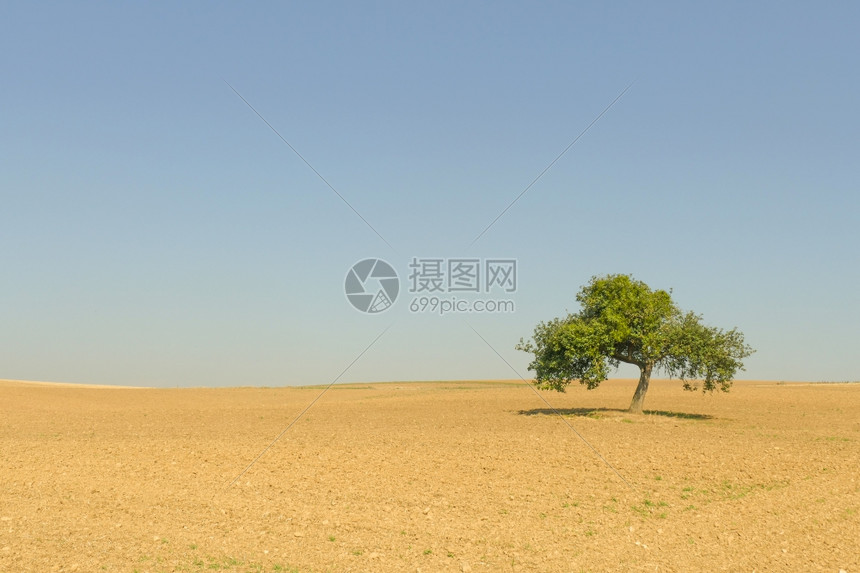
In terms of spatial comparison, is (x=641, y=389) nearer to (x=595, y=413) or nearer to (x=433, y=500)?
(x=595, y=413)

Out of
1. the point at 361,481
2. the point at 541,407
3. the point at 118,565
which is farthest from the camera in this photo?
the point at 541,407

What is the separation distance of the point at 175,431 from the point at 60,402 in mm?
32226

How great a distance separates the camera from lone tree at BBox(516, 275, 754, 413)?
123 ft

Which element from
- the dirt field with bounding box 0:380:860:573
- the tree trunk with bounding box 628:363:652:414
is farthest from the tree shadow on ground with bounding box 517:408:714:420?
the dirt field with bounding box 0:380:860:573

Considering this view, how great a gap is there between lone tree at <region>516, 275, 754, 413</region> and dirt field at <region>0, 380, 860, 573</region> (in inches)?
185

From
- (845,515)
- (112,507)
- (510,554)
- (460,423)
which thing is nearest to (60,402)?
(460,423)

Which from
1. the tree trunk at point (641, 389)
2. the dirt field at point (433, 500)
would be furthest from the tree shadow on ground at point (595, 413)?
the dirt field at point (433, 500)

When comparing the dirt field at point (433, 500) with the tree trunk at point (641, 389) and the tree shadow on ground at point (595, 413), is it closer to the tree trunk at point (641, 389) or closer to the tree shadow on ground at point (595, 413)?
the tree trunk at point (641, 389)

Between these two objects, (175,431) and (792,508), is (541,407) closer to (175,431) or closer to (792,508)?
(175,431)

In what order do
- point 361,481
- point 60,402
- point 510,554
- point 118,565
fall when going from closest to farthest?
point 118,565 → point 510,554 → point 361,481 → point 60,402

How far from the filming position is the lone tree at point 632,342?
37.3m

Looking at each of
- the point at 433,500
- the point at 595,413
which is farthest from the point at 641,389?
the point at 433,500

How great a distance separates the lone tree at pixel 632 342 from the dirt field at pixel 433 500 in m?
4.70

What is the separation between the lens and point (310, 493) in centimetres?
1984
